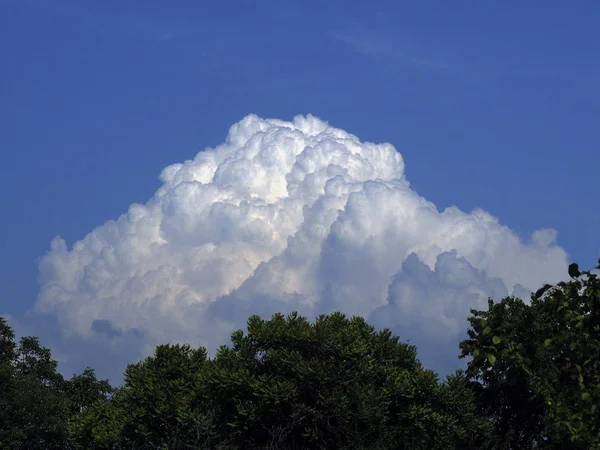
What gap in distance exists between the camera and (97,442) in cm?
4950

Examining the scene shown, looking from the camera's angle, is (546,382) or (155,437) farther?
(155,437)

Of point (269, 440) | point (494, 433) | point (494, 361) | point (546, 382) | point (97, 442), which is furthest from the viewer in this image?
point (494, 433)

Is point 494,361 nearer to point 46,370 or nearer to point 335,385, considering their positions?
point 335,385

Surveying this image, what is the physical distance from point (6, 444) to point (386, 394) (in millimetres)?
28879

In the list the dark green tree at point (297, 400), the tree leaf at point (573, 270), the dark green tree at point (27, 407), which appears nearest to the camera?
the tree leaf at point (573, 270)

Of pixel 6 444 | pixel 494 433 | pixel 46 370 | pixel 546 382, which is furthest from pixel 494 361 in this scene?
pixel 46 370

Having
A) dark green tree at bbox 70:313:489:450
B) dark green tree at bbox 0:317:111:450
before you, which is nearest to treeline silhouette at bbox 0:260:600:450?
dark green tree at bbox 70:313:489:450

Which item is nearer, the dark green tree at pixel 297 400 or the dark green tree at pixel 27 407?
the dark green tree at pixel 297 400

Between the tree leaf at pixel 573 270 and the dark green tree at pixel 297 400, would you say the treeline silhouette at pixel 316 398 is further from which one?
the tree leaf at pixel 573 270

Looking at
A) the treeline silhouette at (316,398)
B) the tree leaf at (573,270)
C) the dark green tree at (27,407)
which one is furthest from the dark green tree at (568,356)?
the dark green tree at (27,407)

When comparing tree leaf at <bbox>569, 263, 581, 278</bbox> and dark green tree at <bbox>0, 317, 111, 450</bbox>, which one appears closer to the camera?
tree leaf at <bbox>569, 263, 581, 278</bbox>

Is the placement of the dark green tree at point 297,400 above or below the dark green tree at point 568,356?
above

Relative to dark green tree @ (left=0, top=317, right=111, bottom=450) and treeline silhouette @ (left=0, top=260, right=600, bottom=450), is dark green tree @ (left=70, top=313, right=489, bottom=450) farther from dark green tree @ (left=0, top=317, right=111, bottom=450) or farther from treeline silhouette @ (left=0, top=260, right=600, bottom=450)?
dark green tree @ (left=0, top=317, right=111, bottom=450)

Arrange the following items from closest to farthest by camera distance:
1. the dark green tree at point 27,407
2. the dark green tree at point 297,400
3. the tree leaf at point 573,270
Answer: the tree leaf at point 573,270 < the dark green tree at point 297,400 < the dark green tree at point 27,407
